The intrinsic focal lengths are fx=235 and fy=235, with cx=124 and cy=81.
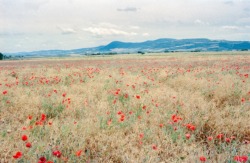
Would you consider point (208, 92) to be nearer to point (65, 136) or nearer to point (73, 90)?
point (73, 90)

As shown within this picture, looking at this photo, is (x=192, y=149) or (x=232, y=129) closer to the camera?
(x=192, y=149)

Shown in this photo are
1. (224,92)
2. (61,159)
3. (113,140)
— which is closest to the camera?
(61,159)

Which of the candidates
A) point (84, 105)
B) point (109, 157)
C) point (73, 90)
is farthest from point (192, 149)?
point (73, 90)

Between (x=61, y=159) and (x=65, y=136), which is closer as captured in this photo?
(x=61, y=159)

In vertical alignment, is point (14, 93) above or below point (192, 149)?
above

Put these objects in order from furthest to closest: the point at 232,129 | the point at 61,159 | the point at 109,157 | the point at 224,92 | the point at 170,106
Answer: the point at 224,92, the point at 170,106, the point at 232,129, the point at 109,157, the point at 61,159

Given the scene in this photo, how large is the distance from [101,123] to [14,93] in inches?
186

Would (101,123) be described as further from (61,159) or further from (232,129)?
(232,129)

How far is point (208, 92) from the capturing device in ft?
26.8

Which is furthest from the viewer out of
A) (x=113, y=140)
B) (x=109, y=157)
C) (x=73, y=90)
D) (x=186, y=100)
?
(x=73, y=90)

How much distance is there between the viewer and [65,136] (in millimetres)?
4332

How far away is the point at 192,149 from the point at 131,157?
1.12m

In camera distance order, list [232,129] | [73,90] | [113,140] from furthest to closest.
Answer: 1. [73,90]
2. [232,129]
3. [113,140]

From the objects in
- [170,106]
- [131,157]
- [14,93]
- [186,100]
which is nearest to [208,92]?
[186,100]
